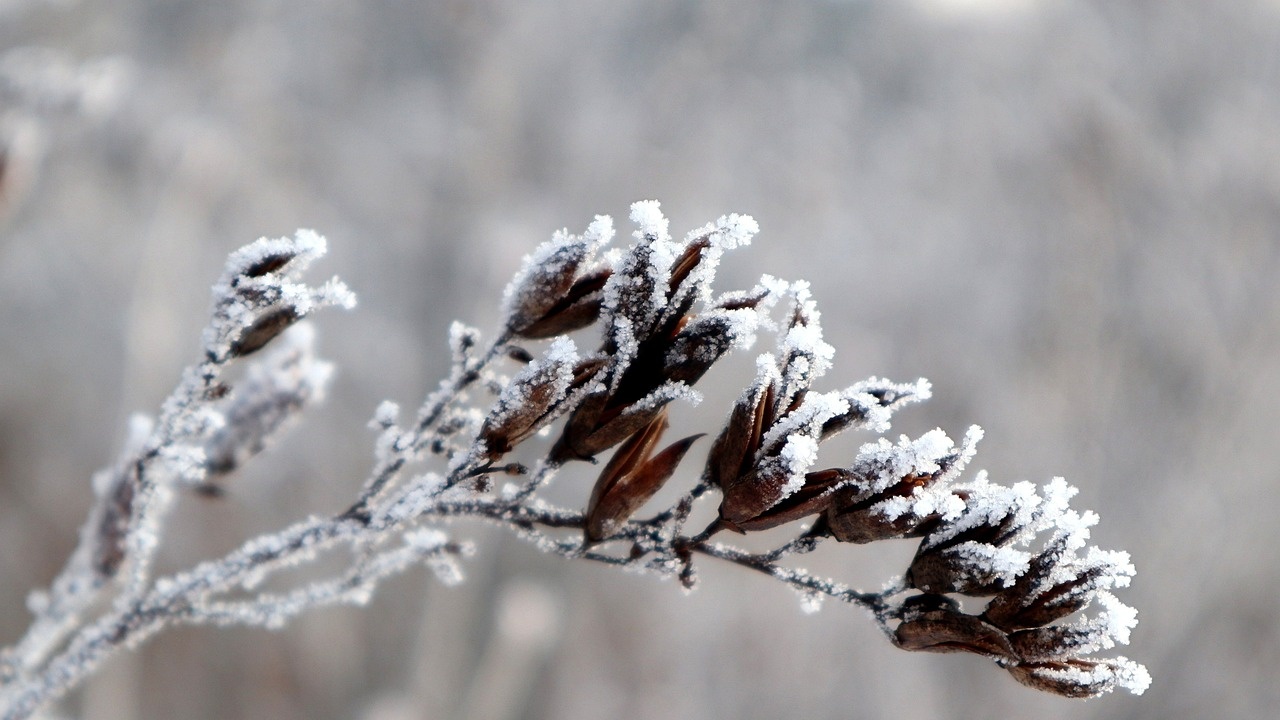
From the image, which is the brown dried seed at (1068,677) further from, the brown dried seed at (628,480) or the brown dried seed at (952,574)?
the brown dried seed at (628,480)

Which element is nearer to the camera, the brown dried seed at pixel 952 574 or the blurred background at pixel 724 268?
the brown dried seed at pixel 952 574

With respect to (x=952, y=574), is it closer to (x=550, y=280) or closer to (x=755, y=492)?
(x=755, y=492)

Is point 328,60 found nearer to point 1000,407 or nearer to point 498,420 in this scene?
point 1000,407

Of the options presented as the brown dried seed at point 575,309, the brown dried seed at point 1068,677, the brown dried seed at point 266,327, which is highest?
the brown dried seed at point 575,309

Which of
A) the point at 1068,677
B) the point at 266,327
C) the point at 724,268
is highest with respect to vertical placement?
the point at 724,268

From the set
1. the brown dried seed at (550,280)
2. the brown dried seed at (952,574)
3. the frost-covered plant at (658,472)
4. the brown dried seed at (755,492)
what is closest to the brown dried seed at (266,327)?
the frost-covered plant at (658,472)

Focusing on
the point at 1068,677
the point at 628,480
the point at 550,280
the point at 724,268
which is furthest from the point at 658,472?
the point at 724,268

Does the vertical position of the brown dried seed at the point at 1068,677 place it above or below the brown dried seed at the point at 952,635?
below
